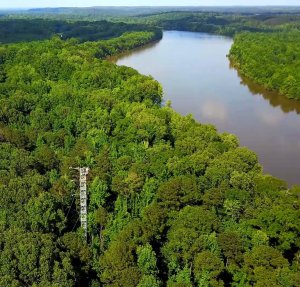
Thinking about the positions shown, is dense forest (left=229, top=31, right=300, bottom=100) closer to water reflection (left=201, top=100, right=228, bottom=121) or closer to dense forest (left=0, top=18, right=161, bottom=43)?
water reflection (left=201, top=100, right=228, bottom=121)

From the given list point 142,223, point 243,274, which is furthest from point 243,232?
point 142,223

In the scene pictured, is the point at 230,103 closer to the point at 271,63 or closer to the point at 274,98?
the point at 274,98

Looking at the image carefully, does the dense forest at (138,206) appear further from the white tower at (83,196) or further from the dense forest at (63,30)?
the dense forest at (63,30)

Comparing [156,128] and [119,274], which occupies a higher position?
[156,128]

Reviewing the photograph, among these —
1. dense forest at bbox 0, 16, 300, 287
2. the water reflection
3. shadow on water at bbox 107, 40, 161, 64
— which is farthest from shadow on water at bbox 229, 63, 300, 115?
shadow on water at bbox 107, 40, 161, 64

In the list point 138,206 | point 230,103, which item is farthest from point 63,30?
point 138,206

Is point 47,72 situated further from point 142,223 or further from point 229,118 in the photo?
point 142,223
